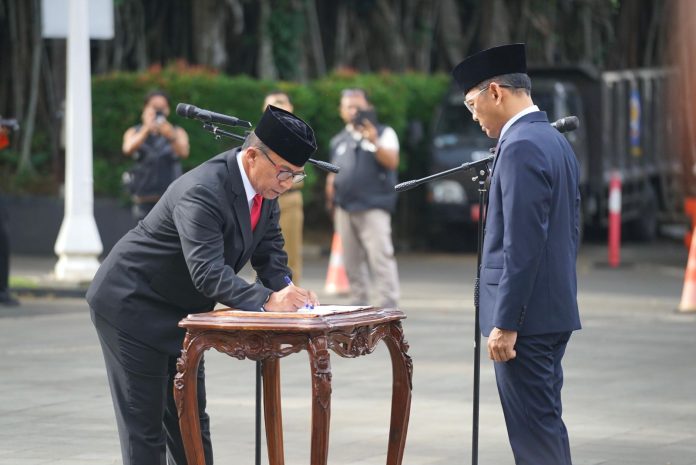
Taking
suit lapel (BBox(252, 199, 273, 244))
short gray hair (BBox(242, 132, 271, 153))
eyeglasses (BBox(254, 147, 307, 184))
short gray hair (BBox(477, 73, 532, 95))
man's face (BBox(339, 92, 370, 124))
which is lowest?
suit lapel (BBox(252, 199, 273, 244))

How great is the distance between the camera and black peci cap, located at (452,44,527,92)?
6250 millimetres

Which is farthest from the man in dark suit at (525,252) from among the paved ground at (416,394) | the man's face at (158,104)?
the man's face at (158,104)

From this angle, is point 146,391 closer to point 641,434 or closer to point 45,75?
point 641,434

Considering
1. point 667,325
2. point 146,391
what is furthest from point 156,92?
point 146,391

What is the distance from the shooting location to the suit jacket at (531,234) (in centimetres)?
608

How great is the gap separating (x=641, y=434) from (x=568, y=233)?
2.93 metres

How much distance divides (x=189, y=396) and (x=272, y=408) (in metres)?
0.72

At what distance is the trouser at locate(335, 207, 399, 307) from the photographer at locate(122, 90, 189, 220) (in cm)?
182

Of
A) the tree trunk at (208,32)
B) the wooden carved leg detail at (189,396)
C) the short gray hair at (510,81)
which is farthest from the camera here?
the tree trunk at (208,32)

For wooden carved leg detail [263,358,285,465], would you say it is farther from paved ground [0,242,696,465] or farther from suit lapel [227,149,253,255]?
paved ground [0,242,696,465]

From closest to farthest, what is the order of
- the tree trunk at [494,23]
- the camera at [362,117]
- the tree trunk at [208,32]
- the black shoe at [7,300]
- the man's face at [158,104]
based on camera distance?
the camera at [362,117]
the black shoe at [7,300]
the man's face at [158,104]
the tree trunk at [208,32]
the tree trunk at [494,23]

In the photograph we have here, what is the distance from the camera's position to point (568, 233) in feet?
20.5

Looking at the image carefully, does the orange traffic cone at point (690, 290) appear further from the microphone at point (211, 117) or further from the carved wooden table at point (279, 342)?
the carved wooden table at point (279, 342)

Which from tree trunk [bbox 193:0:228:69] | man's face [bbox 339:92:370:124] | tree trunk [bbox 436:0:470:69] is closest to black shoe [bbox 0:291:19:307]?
man's face [bbox 339:92:370:124]
